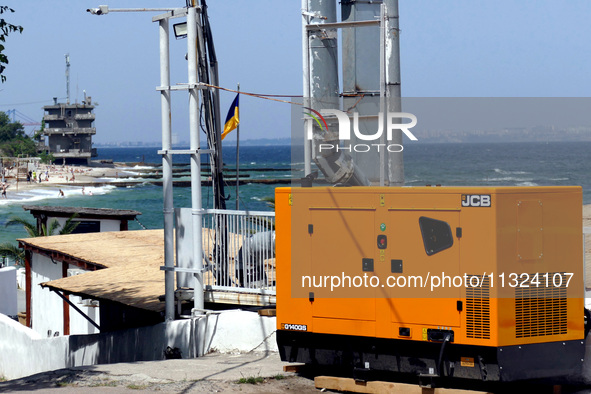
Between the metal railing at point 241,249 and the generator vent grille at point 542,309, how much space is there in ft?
14.6

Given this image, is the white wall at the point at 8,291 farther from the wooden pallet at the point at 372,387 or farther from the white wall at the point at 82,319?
the wooden pallet at the point at 372,387

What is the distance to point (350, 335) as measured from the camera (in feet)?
28.5

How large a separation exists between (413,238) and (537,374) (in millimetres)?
1975

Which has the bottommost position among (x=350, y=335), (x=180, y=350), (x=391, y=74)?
(x=180, y=350)

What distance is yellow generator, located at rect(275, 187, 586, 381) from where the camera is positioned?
26.0 feet

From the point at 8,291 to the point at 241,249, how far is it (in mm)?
20952

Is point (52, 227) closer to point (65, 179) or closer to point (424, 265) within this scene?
point (424, 265)

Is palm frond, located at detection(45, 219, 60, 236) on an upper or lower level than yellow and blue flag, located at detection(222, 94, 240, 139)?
lower

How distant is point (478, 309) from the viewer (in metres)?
7.97

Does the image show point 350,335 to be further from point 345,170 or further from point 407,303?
point 345,170

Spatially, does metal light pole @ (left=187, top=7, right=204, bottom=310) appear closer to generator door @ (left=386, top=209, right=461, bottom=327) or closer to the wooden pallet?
the wooden pallet

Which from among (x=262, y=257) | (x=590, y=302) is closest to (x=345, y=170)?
(x=262, y=257)

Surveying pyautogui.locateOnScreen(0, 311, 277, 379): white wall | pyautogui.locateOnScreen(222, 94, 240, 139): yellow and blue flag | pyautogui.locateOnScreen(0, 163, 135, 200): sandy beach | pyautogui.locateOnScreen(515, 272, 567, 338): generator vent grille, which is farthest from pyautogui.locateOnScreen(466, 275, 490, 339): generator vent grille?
pyautogui.locateOnScreen(0, 163, 135, 200): sandy beach

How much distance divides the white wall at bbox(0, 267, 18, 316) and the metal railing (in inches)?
745
